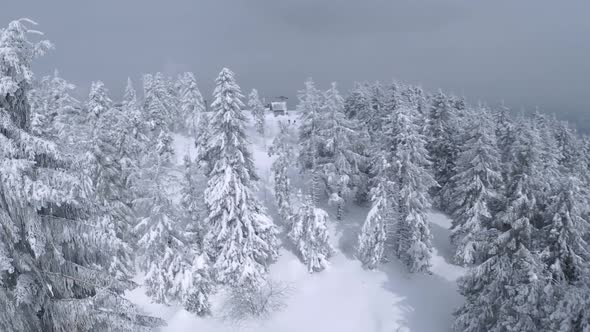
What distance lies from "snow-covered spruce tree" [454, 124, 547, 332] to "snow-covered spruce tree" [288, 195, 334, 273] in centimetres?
1439

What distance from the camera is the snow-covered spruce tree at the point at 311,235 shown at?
35969mm

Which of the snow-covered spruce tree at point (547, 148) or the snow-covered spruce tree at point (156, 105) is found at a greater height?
the snow-covered spruce tree at point (156, 105)

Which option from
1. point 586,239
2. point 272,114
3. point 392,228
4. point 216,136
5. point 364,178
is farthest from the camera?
point 272,114

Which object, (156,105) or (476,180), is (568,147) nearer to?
(476,180)

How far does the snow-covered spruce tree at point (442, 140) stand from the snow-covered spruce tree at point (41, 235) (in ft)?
133

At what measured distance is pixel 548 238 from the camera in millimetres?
21469

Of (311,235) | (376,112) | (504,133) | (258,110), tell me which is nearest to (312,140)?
(311,235)

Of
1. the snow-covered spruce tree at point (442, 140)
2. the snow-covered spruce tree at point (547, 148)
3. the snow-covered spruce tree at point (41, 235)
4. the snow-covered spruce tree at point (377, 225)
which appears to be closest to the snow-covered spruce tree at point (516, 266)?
the snow-covered spruce tree at point (547, 148)

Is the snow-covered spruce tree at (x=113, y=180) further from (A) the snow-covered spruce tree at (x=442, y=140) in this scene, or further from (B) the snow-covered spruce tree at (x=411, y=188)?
(A) the snow-covered spruce tree at (x=442, y=140)

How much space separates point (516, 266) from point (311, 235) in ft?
55.9

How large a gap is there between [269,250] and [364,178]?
16553mm

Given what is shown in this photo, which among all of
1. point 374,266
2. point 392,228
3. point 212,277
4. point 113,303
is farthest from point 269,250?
point 113,303

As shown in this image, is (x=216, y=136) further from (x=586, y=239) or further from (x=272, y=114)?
(x=272, y=114)

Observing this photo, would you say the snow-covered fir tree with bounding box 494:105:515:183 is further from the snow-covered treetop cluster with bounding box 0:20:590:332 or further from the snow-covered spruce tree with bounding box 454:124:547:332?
the snow-covered spruce tree with bounding box 454:124:547:332
